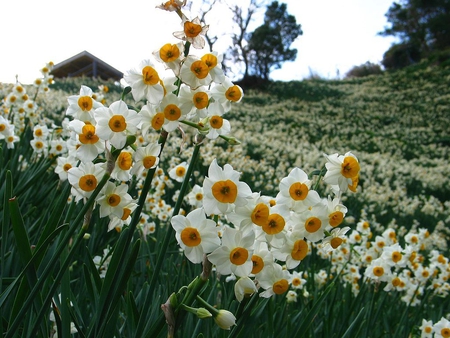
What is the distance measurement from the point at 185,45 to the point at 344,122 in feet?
49.0

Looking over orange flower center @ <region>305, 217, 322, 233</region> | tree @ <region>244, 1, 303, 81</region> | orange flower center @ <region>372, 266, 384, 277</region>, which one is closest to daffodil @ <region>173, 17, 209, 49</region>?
orange flower center @ <region>305, 217, 322, 233</region>

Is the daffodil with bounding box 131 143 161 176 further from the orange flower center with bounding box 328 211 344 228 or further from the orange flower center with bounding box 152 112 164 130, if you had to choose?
the orange flower center with bounding box 328 211 344 228

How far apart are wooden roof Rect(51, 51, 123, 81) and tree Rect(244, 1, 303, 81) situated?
10266 millimetres

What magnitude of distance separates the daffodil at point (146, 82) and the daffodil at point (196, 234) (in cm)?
25

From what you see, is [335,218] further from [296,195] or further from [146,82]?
[146,82]

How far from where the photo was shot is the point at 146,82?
0.83 meters

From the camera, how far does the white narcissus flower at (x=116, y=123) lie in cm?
80

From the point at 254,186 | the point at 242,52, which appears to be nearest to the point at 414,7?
the point at 242,52

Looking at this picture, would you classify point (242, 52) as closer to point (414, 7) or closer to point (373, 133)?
point (414, 7)

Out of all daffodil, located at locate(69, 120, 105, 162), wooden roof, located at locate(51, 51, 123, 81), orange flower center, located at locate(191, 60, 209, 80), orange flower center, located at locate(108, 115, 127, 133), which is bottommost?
daffodil, located at locate(69, 120, 105, 162)

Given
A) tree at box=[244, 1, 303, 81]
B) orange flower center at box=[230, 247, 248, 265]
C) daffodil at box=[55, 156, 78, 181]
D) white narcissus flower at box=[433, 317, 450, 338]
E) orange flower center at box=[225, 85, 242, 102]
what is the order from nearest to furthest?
orange flower center at box=[230, 247, 248, 265] < orange flower center at box=[225, 85, 242, 102] < daffodil at box=[55, 156, 78, 181] < white narcissus flower at box=[433, 317, 450, 338] < tree at box=[244, 1, 303, 81]

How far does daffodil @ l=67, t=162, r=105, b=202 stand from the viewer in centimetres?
84

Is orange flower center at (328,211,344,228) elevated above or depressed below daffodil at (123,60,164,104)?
below

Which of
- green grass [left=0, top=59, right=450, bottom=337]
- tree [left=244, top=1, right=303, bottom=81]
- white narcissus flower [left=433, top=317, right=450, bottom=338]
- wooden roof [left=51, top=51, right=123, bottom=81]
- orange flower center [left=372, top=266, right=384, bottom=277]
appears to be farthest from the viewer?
tree [left=244, top=1, right=303, bottom=81]
